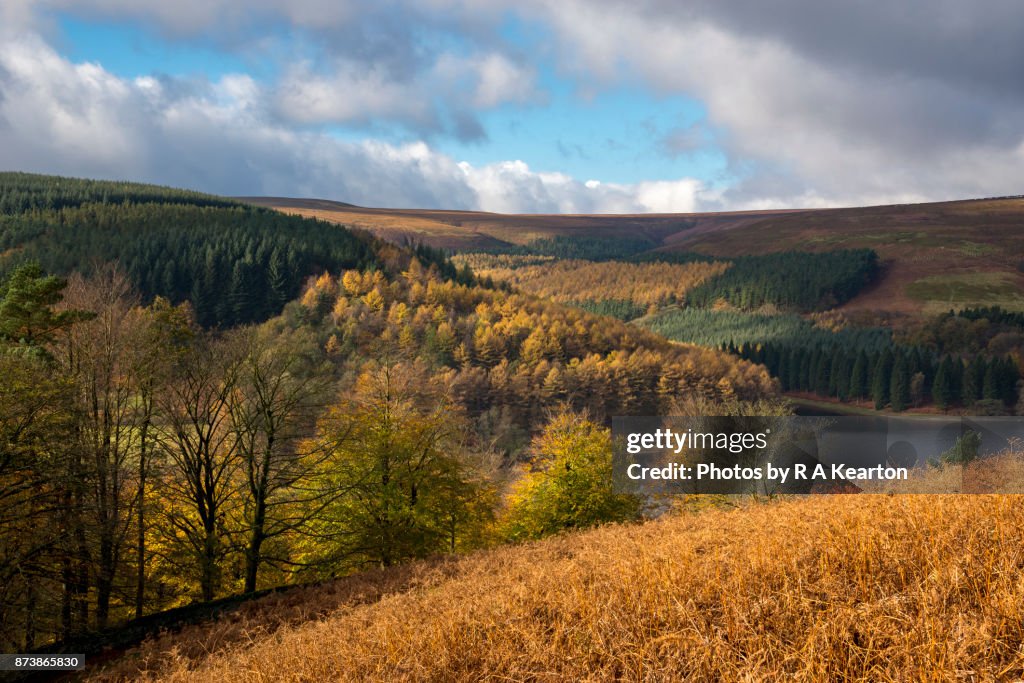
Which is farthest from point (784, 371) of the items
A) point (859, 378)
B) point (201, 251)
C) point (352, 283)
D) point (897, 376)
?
point (201, 251)

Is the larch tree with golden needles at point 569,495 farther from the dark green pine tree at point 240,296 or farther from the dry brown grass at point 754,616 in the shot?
the dark green pine tree at point 240,296

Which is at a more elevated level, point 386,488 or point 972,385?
point 386,488

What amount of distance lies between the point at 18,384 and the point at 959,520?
2090cm

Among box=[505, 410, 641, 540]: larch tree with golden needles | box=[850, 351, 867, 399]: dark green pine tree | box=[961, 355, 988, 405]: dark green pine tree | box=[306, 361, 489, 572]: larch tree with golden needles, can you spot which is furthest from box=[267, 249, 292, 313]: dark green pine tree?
box=[961, 355, 988, 405]: dark green pine tree

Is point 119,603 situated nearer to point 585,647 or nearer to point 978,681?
point 585,647

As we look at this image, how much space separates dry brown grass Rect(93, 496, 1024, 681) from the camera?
14.6ft

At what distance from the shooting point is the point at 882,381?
13200 cm

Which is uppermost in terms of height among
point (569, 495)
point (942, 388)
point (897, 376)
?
point (569, 495)

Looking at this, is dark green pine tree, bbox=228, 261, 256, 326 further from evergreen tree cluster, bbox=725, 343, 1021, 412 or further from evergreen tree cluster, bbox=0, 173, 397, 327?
evergreen tree cluster, bbox=725, 343, 1021, 412

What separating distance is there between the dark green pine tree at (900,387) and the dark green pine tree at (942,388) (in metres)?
4.63

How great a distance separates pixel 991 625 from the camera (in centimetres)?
434

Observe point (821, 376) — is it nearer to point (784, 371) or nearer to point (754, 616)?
point (784, 371)

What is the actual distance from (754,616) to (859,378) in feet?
489

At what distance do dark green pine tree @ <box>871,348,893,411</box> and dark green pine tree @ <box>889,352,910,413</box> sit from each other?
59.5 inches
